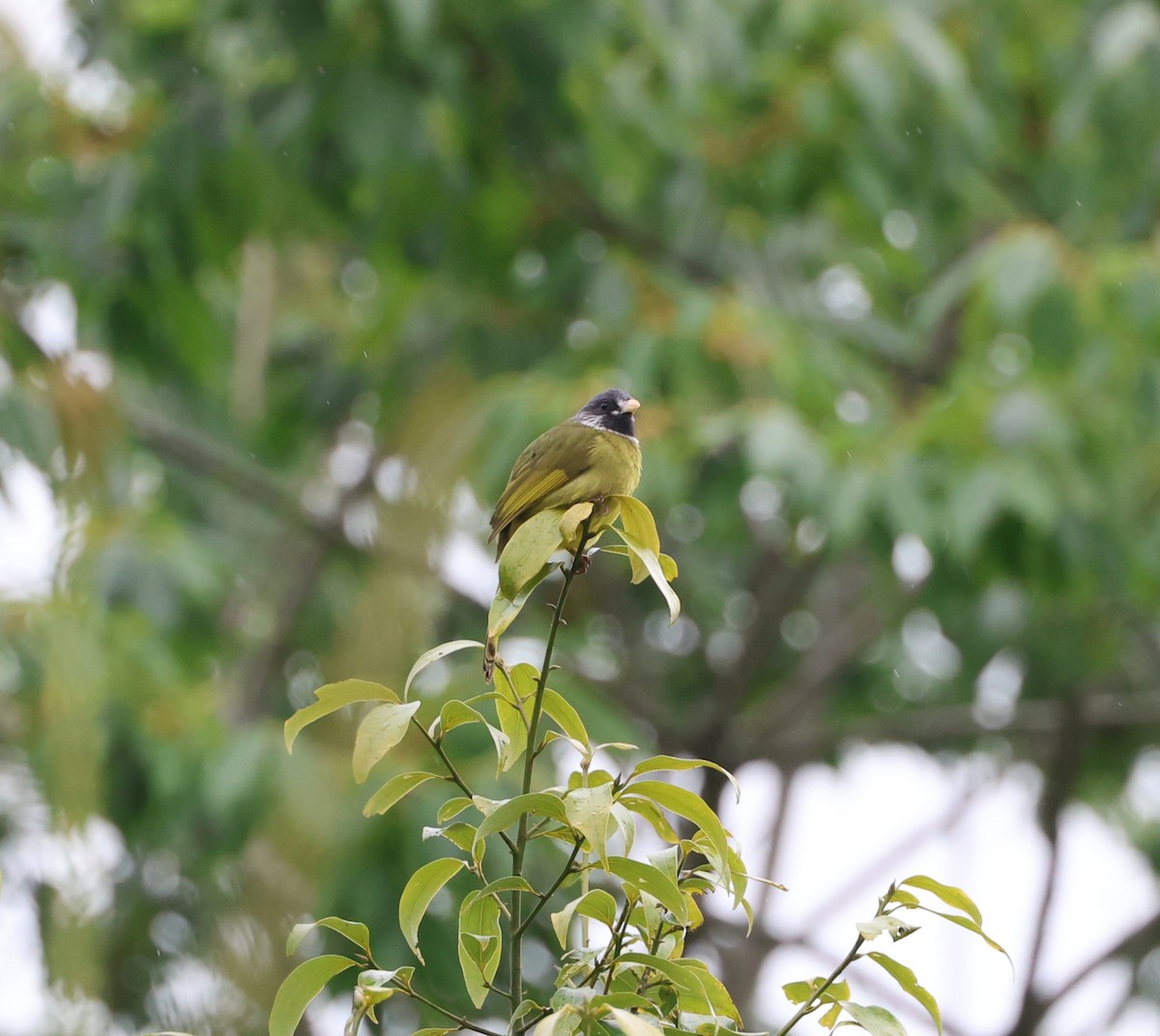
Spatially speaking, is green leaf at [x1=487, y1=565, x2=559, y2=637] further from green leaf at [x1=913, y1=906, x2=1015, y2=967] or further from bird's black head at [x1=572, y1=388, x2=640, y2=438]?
bird's black head at [x1=572, y1=388, x2=640, y2=438]

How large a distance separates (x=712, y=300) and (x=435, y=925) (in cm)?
240

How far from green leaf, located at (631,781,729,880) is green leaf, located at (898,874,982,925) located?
0.64 ft

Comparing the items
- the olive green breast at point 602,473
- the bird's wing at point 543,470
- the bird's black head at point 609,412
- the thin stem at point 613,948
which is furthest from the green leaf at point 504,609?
the bird's black head at point 609,412

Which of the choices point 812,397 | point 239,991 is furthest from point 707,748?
point 239,991

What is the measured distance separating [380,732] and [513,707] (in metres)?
0.19

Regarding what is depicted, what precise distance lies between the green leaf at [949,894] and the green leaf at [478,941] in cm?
47

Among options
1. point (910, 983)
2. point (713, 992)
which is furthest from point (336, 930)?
point (910, 983)

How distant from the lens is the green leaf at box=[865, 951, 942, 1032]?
1.72 metres

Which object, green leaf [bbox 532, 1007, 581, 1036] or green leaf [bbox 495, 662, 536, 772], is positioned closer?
green leaf [bbox 532, 1007, 581, 1036]

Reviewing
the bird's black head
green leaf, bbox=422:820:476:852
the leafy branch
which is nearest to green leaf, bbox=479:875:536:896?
the leafy branch

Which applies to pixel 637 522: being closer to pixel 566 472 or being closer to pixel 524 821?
pixel 524 821

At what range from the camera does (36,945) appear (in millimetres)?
4402

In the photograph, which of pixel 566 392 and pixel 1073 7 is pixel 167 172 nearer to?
pixel 566 392

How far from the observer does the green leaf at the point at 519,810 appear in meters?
1.61
